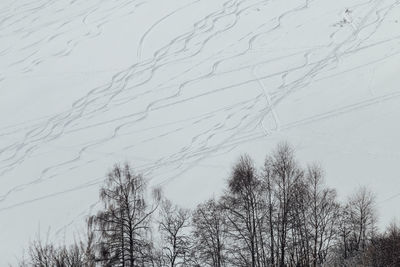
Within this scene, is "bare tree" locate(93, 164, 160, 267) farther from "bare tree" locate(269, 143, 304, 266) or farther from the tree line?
"bare tree" locate(269, 143, 304, 266)

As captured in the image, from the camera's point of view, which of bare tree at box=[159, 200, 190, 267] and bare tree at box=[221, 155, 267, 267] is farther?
bare tree at box=[159, 200, 190, 267]

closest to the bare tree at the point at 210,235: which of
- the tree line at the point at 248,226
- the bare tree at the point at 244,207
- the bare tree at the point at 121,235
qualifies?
the tree line at the point at 248,226

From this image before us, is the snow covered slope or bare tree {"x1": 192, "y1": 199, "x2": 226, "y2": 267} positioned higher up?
the snow covered slope

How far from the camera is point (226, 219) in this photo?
79.1ft

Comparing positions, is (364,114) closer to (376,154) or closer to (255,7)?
(376,154)

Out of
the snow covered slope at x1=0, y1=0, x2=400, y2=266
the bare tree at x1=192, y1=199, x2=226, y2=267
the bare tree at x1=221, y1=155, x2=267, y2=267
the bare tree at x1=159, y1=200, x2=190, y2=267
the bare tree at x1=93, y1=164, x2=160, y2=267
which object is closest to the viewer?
the bare tree at x1=93, y1=164, x2=160, y2=267

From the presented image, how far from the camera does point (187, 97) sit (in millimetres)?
39719

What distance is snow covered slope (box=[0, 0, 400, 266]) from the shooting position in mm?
32156

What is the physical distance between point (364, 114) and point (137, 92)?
1549cm

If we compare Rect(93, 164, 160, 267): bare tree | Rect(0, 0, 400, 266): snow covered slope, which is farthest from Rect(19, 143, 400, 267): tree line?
Rect(0, 0, 400, 266): snow covered slope

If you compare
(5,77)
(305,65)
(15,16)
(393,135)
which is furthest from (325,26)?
(15,16)

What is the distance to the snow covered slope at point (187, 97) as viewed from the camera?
32.2 m

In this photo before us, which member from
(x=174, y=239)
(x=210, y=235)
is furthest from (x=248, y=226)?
(x=174, y=239)

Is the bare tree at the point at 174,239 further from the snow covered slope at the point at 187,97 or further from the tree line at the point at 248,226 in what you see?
the snow covered slope at the point at 187,97
